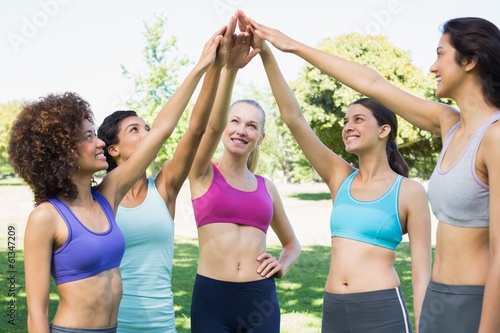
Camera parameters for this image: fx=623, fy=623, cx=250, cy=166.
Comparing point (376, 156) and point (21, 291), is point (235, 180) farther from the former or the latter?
point (21, 291)

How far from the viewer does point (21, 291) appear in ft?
28.4

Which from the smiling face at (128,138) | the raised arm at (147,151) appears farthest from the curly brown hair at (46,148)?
the smiling face at (128,138)

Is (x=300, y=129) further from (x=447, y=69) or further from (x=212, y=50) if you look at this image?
(x=447, y=69)

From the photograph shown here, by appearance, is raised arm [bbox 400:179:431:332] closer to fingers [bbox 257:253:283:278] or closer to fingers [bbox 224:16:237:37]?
fingers [bbox 257:253:283:278]

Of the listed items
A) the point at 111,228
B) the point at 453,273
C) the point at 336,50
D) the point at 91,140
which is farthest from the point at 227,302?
the point at 336,50

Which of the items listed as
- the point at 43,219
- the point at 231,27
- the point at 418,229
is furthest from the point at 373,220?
the point at 43,219

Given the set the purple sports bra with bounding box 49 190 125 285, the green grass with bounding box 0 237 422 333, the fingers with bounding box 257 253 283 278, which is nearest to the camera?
the purple sports bra with bounding box 49 190 125 285

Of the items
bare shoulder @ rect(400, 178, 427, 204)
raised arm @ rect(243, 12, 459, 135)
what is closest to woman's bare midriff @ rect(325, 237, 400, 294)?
bare shoulder @ rect(400, 178, 427, 204)

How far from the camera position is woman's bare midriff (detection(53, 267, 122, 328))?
264 centimetres

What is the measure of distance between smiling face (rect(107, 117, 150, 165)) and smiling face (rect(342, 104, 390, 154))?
1.22 meters

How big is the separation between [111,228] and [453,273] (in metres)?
1.50

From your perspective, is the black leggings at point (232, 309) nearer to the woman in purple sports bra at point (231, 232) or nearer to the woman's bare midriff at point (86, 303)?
the woman in purple sports bra at point (231, 232)

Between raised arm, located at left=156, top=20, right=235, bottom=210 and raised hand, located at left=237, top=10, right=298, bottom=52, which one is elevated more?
raised hand, located at left=237, top=10, right=298, bottom=52

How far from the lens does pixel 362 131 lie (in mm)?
3686
